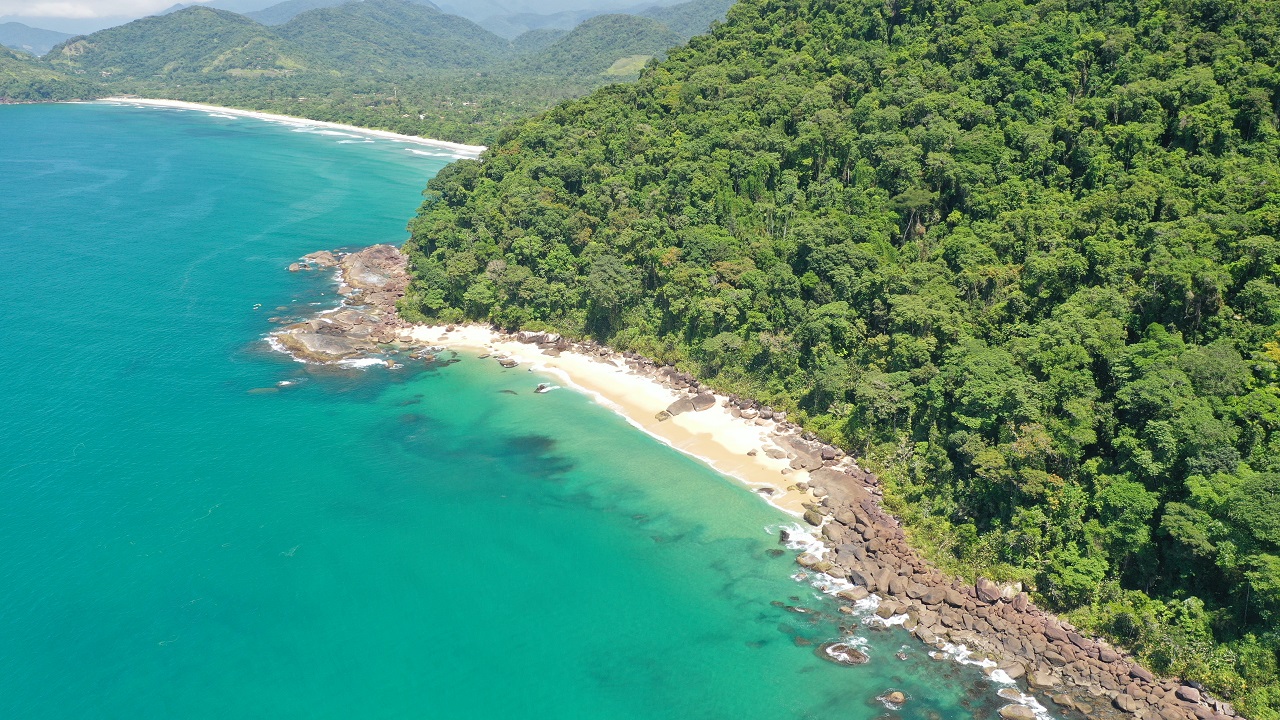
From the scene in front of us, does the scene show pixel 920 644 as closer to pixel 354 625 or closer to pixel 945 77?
pixel 354 625

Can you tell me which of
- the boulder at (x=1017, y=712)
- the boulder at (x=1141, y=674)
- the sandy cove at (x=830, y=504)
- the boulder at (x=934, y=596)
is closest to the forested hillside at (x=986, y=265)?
the boulder at (x=1141, y=674)

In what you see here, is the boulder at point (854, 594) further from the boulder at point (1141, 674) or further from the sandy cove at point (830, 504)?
the boulder at point (1141, 674)

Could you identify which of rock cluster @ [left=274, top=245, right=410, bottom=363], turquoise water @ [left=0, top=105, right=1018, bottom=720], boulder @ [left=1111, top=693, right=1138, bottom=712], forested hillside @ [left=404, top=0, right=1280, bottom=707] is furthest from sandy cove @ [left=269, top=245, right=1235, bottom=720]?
turquoise water @ [left=0, top=105, right=1018, bottom=720]

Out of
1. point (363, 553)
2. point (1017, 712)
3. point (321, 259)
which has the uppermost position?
point (321, 259)

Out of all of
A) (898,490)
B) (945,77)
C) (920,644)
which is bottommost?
(920,644)

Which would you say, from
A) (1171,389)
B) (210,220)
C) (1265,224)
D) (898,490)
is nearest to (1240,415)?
(1171,389)

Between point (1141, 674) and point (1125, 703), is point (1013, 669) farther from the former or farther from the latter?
point (1141, 674)

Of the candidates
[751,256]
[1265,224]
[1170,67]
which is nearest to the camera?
[1265,224]

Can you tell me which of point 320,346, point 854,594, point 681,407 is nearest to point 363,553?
point 681,407
